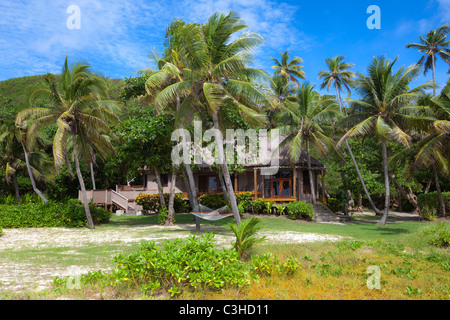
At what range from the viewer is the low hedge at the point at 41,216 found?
551 inches

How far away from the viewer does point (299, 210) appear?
63.0ft

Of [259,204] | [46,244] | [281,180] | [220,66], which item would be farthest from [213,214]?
[281,180]

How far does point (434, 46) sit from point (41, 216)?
123 feet

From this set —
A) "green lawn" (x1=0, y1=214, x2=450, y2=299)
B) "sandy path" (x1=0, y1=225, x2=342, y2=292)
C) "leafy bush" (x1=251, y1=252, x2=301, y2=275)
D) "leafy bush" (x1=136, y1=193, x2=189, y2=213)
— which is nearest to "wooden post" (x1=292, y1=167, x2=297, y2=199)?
"leafy bush" (x1=136, y1=193, x2=189, y2=213)

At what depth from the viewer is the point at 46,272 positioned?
6.41 metres

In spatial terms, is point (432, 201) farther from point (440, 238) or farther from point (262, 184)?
Answer: point (440, 238)

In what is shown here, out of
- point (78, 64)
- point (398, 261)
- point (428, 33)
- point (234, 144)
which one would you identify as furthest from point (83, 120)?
point (428, 33)

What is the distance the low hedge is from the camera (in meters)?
14.0

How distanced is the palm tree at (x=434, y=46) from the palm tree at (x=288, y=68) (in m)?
11.8

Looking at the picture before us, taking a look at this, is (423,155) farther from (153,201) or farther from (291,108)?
(153,201)

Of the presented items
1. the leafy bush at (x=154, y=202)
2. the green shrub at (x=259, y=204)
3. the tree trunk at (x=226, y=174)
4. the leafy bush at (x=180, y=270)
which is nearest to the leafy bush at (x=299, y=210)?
the green shrub at (x=259, y=204)

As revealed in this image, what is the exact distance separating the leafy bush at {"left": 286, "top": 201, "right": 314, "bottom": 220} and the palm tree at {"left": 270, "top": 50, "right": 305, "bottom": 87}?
1611 cm

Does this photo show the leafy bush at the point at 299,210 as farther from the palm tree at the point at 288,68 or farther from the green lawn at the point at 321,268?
the palm tree at the point at 288,68
